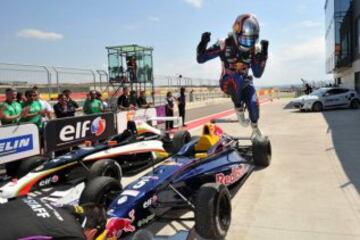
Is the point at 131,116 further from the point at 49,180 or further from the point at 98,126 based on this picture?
the point at 49,180

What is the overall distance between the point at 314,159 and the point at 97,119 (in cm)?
520

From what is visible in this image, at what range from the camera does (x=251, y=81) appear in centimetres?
869

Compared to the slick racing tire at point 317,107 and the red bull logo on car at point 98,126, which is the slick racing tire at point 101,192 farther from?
the slick racing tire at point 317,107

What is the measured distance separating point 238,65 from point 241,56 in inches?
7.5

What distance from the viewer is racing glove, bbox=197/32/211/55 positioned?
829 cm

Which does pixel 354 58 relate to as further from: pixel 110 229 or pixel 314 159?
pixel 110 229

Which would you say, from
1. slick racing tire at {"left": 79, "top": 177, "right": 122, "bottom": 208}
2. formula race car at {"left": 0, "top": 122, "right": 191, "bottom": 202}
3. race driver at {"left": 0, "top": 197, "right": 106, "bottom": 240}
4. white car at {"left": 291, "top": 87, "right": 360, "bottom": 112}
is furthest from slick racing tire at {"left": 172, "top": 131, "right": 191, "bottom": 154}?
white car at {"left": 291, "top": 87, "right": 360, "bottom": 112}

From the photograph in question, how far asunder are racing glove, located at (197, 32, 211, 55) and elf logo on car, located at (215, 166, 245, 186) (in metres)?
3.13

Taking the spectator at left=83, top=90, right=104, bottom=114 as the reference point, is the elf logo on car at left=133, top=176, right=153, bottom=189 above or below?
below

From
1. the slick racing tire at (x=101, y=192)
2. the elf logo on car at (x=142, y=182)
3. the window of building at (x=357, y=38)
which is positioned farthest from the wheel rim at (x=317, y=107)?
the slick racing tire at (x=101, y=192)

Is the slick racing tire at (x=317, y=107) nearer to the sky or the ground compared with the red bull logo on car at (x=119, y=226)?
nearer to the sky

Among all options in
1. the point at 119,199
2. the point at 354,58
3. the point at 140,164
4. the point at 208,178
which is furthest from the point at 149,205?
the point at 354,58

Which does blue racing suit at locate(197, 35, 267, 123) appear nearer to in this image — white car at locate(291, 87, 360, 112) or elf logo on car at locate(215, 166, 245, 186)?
elf logo on car at locate(215, 166, 245, 186)

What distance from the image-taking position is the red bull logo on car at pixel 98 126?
10.2 meters
